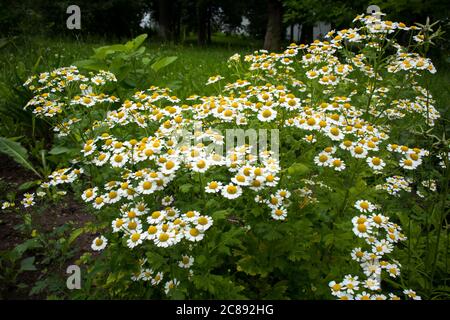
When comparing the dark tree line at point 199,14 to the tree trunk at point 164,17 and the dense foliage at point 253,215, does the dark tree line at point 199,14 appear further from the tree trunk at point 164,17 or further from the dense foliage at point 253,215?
the dense foliage at point 253,215

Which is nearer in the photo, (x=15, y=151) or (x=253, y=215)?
(x=253, y=215)

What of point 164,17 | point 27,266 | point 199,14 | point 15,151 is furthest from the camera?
point 199,14

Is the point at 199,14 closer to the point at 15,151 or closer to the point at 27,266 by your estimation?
the point at 15,151

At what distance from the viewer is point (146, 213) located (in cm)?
200

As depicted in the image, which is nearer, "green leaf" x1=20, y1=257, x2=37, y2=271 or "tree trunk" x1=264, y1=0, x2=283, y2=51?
"green leaf" x1=20, y1=257, x2=37, y2=271

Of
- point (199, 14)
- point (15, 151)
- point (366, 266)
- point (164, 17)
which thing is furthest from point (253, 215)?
point (199, 14)

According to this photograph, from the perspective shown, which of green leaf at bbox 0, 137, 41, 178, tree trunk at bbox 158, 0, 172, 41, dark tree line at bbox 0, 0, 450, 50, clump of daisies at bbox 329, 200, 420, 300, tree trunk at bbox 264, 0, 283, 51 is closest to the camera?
clump of daisies at bbox 329, 200, 420, 300

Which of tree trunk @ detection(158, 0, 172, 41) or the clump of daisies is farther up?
tree trunk @ detection(158, 0, 172, 41)

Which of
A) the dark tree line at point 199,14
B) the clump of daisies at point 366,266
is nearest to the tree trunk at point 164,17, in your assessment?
the dark tree line at point 199,14

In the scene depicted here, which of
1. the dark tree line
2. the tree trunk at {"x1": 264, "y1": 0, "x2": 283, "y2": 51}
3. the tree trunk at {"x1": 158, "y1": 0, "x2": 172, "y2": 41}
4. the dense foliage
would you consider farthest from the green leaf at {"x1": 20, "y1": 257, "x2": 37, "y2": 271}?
the tree trunk at {"x1": 158, "y1": 0, "x2": 172, "y2": 41}

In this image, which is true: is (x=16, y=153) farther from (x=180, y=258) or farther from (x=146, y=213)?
(x=180, y=258)

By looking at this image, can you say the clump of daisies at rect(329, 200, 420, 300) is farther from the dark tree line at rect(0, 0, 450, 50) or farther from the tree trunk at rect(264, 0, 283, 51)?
the tree trunk at rect(264, 0, 283, 51)
